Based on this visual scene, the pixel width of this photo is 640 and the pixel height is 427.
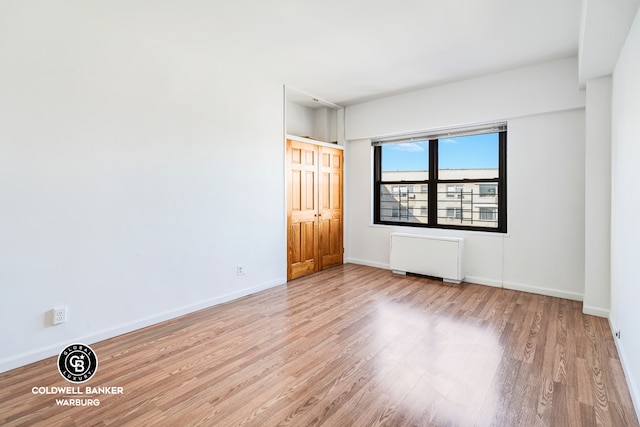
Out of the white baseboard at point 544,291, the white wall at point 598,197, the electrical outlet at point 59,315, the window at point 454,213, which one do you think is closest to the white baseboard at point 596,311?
the white wall at point 598,197

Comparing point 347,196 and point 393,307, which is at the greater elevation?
point 347,196

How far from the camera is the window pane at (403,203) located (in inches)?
203

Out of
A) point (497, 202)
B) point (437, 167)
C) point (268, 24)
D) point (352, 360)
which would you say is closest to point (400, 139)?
point (437, 167)

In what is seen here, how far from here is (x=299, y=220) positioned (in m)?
4.89

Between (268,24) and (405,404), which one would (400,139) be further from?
(405,404)

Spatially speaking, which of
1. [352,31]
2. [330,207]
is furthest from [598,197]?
[330,207]

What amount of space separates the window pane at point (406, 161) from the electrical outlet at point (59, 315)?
4.60 metres

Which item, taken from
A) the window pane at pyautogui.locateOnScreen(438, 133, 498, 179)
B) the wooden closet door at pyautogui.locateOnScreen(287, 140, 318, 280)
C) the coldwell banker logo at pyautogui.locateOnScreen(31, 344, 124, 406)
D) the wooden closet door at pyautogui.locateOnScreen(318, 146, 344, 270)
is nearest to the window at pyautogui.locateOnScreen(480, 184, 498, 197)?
the window pane at pyautogui.locateOnScreen(438, 133, 498, 179)

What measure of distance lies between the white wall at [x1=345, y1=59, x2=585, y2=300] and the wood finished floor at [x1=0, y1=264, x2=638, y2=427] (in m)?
0.55

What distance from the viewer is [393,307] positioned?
3584 mm

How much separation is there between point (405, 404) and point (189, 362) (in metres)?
1.59

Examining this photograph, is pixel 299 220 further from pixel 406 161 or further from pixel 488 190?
pixel 488 190

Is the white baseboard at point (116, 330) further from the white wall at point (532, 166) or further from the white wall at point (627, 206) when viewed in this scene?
the white wall at point (627, 206)

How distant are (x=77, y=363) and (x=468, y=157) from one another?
499cm
